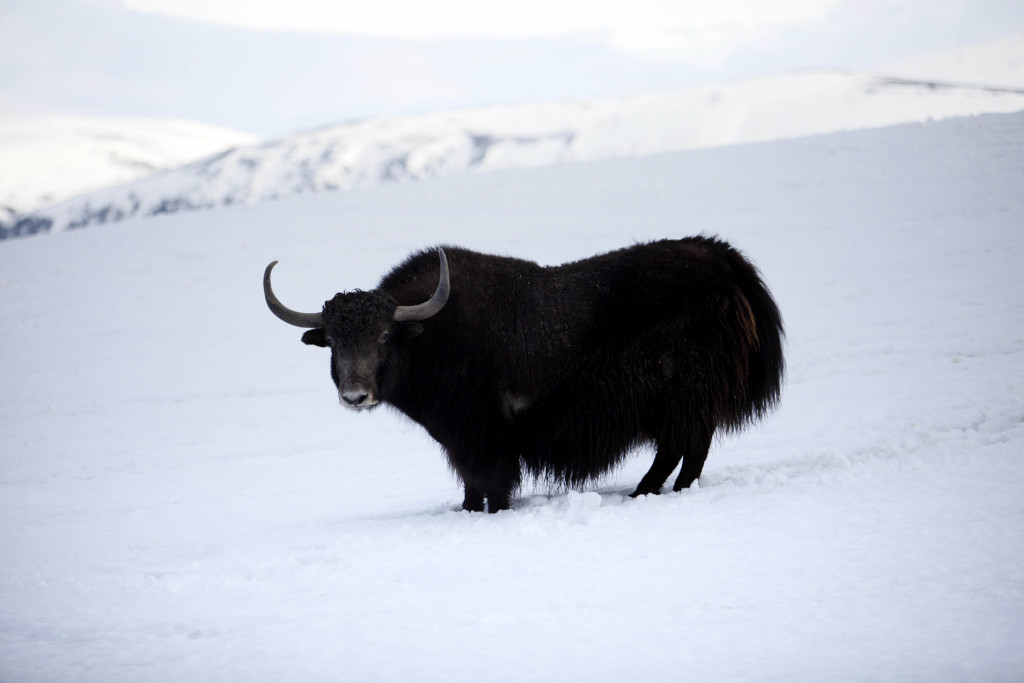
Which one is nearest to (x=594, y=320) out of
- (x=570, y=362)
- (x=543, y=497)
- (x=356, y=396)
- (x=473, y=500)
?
(x=570, y=362)

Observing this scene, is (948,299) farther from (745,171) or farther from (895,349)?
(745,171)

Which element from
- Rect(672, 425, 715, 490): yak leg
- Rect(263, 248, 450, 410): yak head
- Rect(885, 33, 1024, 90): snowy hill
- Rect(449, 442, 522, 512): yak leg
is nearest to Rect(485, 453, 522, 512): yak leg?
Rect(449, 442, 522, 512): yak leg

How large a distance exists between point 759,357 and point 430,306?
238cm

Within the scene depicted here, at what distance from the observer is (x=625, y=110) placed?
93.8 metres

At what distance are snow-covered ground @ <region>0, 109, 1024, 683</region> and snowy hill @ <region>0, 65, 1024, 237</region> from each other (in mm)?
43834

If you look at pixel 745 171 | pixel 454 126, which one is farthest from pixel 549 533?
pixel 454 126

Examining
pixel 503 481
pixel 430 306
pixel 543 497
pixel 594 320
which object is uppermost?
pixel 430 306

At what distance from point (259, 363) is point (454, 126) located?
97.0 m

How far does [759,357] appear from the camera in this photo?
6.07 metres

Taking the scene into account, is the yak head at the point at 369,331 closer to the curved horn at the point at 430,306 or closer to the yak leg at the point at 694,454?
the curved horn at the point at 430,306

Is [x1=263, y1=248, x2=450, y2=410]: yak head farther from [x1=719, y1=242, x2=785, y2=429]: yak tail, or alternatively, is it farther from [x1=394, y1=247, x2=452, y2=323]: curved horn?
[x1=719, y1=242, x2=785, y2=429]: yak tail

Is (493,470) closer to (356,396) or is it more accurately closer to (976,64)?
(356,396)

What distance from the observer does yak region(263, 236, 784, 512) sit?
5836mm

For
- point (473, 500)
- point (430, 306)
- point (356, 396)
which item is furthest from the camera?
point (473, 500)
